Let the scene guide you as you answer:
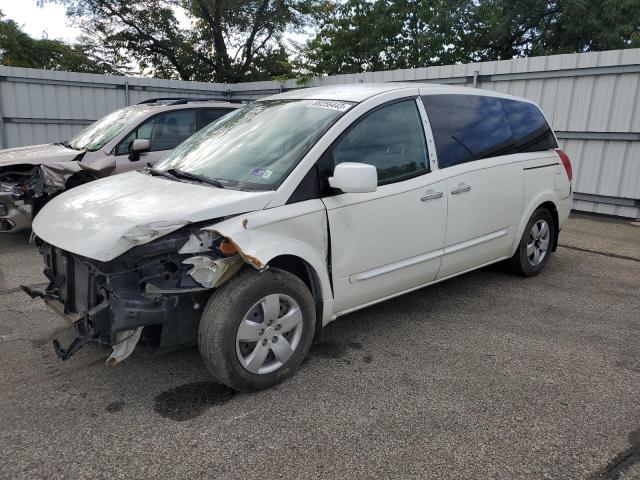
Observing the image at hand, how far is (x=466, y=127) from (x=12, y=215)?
16.9 ft

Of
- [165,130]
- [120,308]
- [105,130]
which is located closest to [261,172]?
[120,308]

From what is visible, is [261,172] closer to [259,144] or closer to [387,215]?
[259,144]

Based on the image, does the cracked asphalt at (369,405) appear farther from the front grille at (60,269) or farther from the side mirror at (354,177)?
the side mirror at (354,177)

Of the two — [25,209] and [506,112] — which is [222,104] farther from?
[506,112]

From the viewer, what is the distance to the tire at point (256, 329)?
9.53 feet

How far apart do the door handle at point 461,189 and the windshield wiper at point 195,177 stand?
182 cm

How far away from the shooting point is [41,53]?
2305 centimetres

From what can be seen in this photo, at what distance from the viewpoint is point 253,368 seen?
3059 millimetres

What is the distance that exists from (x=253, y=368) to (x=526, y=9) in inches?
766

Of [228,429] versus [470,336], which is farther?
[470,336]

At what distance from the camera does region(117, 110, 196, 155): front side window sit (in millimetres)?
6980

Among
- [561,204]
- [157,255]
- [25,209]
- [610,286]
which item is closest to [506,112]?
[561,204]

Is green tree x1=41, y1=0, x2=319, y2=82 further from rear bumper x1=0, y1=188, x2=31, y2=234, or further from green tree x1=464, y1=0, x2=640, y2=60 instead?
rear bumper x1=0, y1=188, x2=31, y2=234

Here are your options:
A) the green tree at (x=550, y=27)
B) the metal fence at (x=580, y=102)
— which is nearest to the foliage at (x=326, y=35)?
the green tree at (x=550, y=27)
